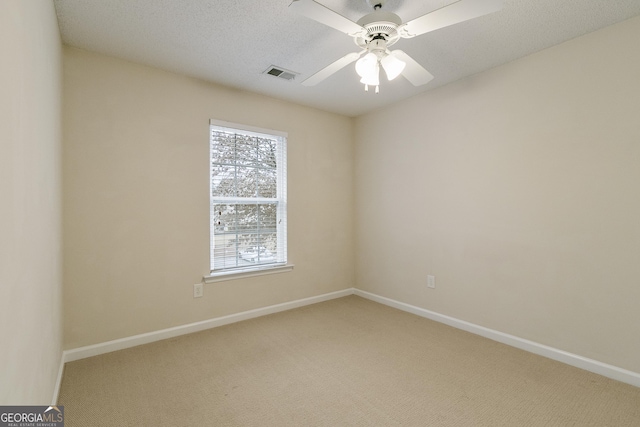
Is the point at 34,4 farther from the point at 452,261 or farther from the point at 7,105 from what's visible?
the point at 452,261

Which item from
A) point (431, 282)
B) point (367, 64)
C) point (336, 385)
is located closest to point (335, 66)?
point (367, 64)

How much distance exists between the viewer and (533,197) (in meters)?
2.64

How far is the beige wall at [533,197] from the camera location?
2221 mm

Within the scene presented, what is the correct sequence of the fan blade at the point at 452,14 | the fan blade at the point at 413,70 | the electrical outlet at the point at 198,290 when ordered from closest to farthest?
the fan blade at the point at 452,14 → the fan blade at the point at 413,70 → the electrical outlet at the point at 198,290

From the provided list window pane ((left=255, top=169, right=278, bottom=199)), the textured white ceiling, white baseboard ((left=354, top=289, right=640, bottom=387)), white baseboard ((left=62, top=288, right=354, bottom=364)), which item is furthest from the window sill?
the textured white ceiling

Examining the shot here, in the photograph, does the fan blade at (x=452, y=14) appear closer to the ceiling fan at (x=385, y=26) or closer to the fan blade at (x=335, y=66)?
the ceiling fan at (x=385, y=26)

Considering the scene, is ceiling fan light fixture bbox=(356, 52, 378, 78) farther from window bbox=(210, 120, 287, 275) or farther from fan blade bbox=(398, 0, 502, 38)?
window bbox=(210, 120, 287, 275)

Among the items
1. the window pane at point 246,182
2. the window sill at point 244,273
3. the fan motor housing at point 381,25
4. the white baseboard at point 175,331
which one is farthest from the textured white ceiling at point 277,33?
the white baseboard at point 175,331

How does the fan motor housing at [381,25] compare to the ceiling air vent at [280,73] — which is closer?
the fan motor housing at [381,25]

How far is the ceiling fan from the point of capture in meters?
1.52

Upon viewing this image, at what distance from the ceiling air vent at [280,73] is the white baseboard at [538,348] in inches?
112

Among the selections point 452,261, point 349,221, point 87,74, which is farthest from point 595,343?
point 87,74

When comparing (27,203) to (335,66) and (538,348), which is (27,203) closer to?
(335,66)

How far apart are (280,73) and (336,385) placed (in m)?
2.72
